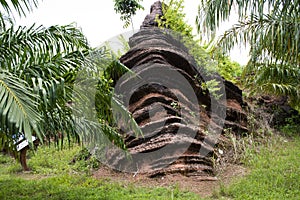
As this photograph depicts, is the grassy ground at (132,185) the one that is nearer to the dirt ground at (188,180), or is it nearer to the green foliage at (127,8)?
the dirt ground at (188,180)

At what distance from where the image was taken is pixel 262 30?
5648mm

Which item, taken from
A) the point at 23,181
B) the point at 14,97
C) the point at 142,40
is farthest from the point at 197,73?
the point at 14,97

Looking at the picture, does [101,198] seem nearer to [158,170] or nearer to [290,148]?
[158,170]

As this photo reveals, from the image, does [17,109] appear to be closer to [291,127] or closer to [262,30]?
[262,30]

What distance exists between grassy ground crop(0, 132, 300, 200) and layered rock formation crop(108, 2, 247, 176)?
779mm

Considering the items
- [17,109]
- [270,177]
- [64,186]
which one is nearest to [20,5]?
[17,109]

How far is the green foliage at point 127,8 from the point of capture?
1588 centimetres

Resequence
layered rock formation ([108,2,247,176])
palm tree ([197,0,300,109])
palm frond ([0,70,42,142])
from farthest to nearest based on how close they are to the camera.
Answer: layered rock formation ([108,2,247,176]) → palm tree ([197,0,300,109]) → palm frond ([0,70,42,142])

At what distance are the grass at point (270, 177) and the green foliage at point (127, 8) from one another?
10.6 m

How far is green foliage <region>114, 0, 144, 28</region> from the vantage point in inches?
625

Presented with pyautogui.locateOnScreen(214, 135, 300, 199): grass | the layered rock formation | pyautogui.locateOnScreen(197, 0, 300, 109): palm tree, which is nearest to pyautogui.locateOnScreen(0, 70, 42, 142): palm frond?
pyautogui.locateOnScreen(197, 0, 300, 109): palm tree

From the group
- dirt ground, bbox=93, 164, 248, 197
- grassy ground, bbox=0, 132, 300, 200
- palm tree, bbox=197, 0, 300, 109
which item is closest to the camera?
palm tree, bbox=197, 0, 300, 109

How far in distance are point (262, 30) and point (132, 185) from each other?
3.57m

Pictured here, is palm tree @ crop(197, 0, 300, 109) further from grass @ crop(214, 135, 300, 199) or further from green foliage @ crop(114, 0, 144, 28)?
green foliage @ crop(114, 0, 144, 28)
